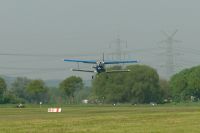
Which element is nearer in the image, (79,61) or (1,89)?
(79,61)

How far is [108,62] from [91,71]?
417cm

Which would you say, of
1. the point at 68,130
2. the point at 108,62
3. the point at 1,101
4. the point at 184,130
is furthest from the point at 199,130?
the point at 1,101

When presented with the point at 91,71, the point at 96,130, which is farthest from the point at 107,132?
the point at 91,71

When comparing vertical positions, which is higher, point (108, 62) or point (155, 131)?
point (108, 62)

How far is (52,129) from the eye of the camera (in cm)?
4550

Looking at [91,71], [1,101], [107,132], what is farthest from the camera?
[1,101]

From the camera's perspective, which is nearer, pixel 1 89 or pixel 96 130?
pixel 96 130

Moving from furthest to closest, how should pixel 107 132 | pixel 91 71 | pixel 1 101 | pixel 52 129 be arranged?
pixel 1 101
pixel 91 71
pixel 52 129
pixel 107 132

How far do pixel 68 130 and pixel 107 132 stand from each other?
379cm

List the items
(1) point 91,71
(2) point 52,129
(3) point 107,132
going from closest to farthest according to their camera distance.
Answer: (3) point 107,132 < (2) point 52,129 < (1) point 91,71

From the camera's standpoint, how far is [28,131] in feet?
144

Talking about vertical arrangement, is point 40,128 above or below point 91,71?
below

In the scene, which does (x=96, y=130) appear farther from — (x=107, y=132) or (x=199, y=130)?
(x=199, y=130)

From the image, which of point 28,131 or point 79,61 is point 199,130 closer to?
point 28,131
